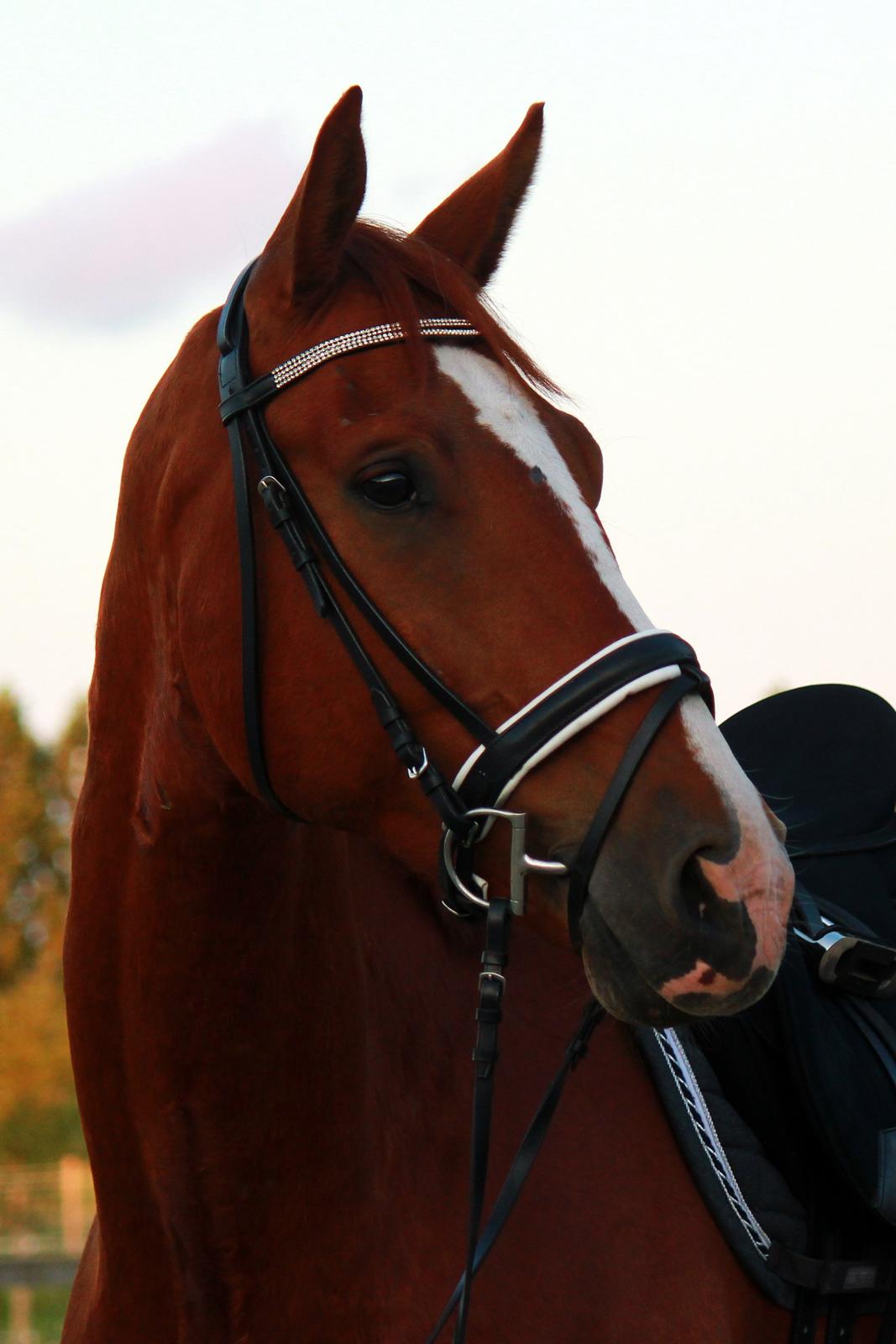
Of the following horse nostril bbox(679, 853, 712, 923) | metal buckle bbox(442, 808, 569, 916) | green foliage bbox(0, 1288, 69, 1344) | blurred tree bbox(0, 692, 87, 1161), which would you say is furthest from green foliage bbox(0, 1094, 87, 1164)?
horse nostril bbox(679, 853, 712, 923)

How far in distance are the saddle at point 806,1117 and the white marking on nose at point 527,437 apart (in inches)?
44.7

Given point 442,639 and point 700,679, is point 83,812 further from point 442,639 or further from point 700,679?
point 700,679

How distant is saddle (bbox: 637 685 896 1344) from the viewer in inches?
118

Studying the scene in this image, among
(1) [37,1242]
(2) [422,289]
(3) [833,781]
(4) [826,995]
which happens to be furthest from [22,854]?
(2) [422,289]

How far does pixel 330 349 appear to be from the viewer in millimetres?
2541

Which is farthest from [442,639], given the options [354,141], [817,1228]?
[817,1228]

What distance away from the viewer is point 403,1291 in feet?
8.73

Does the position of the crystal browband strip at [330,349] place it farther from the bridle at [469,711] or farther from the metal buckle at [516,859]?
the metal buckle at [516,859]

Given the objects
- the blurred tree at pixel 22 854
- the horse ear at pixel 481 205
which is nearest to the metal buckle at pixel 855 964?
the horse ear at pixel 481 205

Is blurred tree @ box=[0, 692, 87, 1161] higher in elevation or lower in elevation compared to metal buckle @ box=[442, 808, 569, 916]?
lower

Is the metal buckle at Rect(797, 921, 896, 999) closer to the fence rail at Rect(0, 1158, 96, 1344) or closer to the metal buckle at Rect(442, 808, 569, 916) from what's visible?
the metal buckle at Rect(442, 808, 569, 916)

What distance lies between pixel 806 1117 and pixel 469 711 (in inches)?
53.4

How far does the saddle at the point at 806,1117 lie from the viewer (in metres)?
2.99

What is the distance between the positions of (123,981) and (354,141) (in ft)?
5.25
